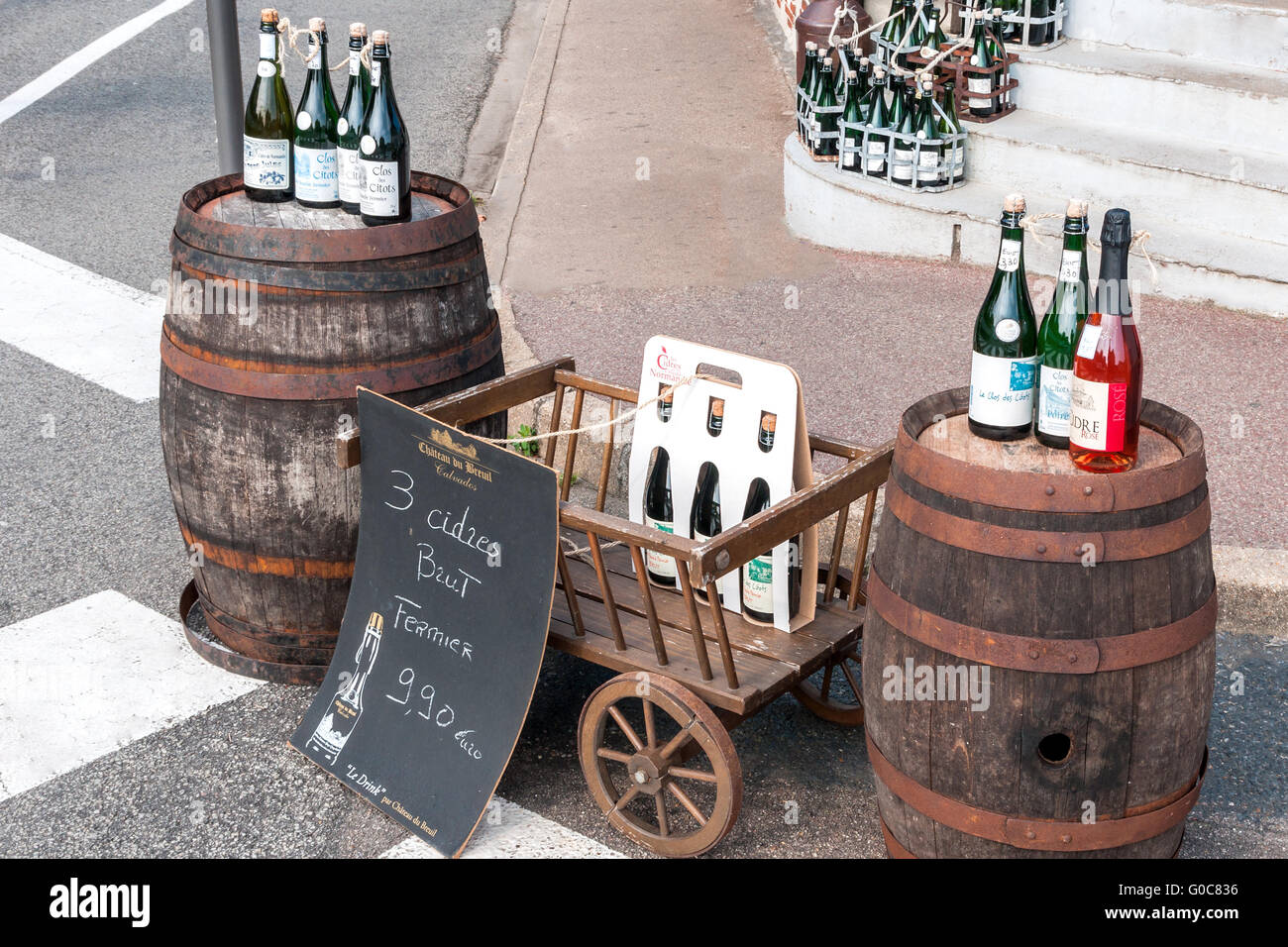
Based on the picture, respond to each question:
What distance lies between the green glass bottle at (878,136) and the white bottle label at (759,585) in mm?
4011

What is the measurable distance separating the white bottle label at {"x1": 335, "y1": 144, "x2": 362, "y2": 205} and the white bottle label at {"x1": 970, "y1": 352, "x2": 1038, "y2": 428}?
74.3 inches

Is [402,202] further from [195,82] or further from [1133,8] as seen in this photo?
[195,82]

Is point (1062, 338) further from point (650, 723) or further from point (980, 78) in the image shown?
point (980, 78)

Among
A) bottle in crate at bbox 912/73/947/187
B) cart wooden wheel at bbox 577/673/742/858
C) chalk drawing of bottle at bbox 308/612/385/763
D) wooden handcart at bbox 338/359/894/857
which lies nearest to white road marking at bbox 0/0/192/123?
bottle in crate at bbox 912/73/947/187

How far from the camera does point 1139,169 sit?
22.0 feet

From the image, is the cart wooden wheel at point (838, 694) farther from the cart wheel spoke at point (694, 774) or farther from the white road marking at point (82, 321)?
the white road marking at point (82, 321)

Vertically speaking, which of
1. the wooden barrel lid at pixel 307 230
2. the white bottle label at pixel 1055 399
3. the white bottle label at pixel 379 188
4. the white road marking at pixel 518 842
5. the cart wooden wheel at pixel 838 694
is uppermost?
the white bottle label at pixel 379 188

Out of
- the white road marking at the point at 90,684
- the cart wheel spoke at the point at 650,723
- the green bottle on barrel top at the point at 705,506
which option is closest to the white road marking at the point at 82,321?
the white road marking at the point at 90,684

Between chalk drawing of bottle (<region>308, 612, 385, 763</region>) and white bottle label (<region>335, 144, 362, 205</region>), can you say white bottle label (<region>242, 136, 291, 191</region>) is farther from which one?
chalk drawing of bottle (<region>308, 612, 385, 763</region>)

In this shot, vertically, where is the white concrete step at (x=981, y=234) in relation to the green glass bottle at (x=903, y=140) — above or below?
below

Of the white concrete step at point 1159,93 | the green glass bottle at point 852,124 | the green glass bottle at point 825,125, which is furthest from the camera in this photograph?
the green glass bottle at point 825,125

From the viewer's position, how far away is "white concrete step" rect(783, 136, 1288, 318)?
625cm

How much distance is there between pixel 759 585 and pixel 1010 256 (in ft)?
3.69

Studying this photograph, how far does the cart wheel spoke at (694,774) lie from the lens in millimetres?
3396
